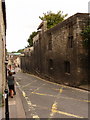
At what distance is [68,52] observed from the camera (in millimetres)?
15609

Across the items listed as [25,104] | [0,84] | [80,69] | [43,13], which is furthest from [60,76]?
[43,13]

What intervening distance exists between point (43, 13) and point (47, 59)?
17930mm

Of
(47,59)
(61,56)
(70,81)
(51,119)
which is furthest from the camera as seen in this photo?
(47,59)

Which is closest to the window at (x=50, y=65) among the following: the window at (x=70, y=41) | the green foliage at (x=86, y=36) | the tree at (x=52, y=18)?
the window at (x=70, y=41)

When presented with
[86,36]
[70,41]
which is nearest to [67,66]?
[70,41]

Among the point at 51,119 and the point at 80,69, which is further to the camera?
the point at 80,69

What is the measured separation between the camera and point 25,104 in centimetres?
851

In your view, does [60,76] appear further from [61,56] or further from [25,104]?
[25,104]

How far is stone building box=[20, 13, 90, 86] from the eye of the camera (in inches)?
555

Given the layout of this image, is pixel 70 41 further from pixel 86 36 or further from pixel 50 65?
pixel 50 65

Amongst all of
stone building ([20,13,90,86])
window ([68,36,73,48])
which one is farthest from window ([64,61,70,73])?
window ([68,36,73,48])

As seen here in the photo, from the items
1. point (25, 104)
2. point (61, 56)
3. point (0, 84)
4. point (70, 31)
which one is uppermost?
point (70, 31)

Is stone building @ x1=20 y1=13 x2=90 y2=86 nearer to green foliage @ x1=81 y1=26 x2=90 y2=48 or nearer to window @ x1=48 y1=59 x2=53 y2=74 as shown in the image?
window @ x1=48 y1=59 x2=53 y2=74

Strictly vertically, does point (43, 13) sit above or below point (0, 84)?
above
